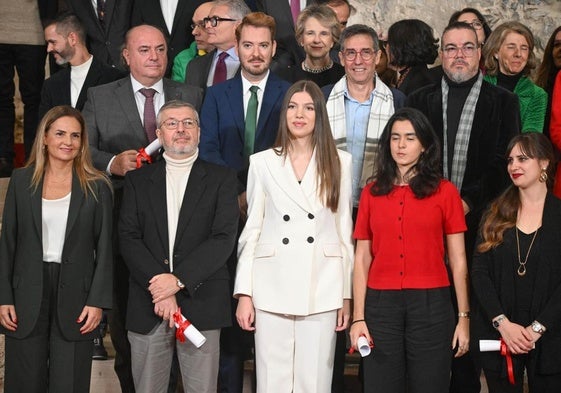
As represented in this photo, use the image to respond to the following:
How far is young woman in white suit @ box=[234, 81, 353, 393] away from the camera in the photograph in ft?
15.0

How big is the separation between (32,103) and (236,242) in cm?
267

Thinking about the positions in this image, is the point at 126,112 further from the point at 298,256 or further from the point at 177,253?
the point at 298,256

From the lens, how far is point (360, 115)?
5129 millimetres

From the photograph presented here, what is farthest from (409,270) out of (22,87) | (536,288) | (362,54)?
(22,87)

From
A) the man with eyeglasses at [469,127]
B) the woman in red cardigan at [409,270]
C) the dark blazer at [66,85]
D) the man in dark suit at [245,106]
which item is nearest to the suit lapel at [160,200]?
the man in dark suit at [245,106]

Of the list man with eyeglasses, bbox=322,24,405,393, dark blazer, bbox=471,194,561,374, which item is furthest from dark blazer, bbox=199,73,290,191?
dark blazer, bbox=471,194,561,374

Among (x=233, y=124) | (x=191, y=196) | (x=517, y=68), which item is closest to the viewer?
(x=191, y=196)

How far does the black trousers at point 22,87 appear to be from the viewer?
6.91 metres

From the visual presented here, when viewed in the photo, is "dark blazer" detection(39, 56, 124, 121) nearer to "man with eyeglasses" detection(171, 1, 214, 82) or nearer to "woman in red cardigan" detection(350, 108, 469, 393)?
"man with eyeglasses" detection(171, 1, 214, 82)

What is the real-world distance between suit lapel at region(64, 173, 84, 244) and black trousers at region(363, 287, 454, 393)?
4.67 ft

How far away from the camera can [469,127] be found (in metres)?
5.09

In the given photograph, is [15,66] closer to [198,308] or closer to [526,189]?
[198,308]

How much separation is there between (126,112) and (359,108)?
122cm

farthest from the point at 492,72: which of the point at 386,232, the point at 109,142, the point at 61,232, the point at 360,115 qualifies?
the point at 61,232
